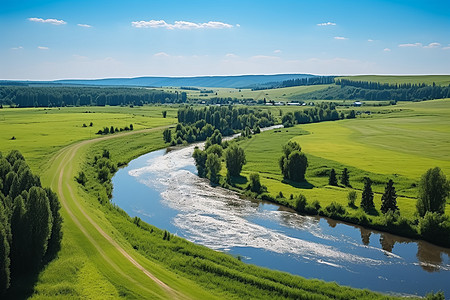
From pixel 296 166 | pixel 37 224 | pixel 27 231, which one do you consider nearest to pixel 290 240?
pixel 296 166

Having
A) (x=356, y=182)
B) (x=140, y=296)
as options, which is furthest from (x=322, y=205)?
(x=140, y=296)

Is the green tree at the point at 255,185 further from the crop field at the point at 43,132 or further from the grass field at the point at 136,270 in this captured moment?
the crop field at the point at 43,132

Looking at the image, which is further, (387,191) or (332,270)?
(387,191)

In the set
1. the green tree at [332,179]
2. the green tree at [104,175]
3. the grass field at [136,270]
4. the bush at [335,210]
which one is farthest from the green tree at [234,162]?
the grass field at [136,270]

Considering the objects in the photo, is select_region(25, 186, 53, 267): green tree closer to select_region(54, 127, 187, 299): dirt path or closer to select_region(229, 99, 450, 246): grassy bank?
select_region(54, 127, 187, 299): dirt path

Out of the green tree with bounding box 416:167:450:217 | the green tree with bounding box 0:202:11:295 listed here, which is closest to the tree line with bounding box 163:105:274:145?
the green tree with bounding box 416:167:450:217

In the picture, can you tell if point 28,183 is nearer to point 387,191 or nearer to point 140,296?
point 140,296
